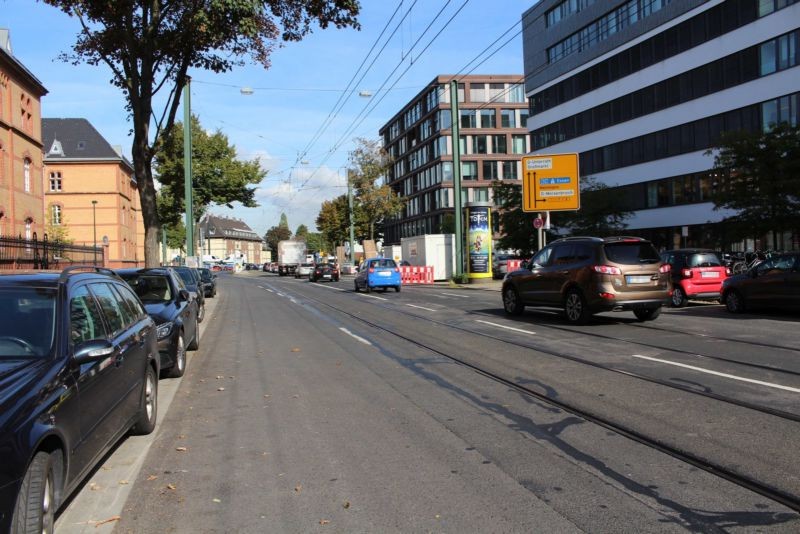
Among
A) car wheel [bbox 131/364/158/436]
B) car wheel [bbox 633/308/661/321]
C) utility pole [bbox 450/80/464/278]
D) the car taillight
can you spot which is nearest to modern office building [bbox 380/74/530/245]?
utility pole [bbox 450/80/464/278]

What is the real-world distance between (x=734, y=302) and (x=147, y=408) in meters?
13.9

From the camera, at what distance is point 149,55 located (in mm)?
14641

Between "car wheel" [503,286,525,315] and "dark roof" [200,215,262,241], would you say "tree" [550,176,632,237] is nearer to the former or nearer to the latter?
"car wheel" [503,286,525,315]

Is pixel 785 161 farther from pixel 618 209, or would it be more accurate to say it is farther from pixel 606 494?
pixel 606 494

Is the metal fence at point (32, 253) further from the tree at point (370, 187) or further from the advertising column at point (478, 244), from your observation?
the tree at point (370, 187)

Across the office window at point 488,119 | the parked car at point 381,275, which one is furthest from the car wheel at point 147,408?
the office window at point 488,119

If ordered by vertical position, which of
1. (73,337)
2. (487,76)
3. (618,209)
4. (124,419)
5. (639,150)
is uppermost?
(487,76)

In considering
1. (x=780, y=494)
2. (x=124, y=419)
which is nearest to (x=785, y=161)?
(x=780, y=494)

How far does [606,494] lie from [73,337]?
369 centimetres

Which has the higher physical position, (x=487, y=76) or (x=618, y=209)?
(x=487, y=76)

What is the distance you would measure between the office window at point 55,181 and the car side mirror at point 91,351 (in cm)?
6460

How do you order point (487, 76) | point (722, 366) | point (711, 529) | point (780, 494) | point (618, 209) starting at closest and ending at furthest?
point (711, 529) → point (780, 494) → point (722, 366) → point (618, 209) → point (487, 76)

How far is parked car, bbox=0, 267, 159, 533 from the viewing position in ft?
10.4

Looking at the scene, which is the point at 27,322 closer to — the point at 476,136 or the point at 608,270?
the point at 608,270
